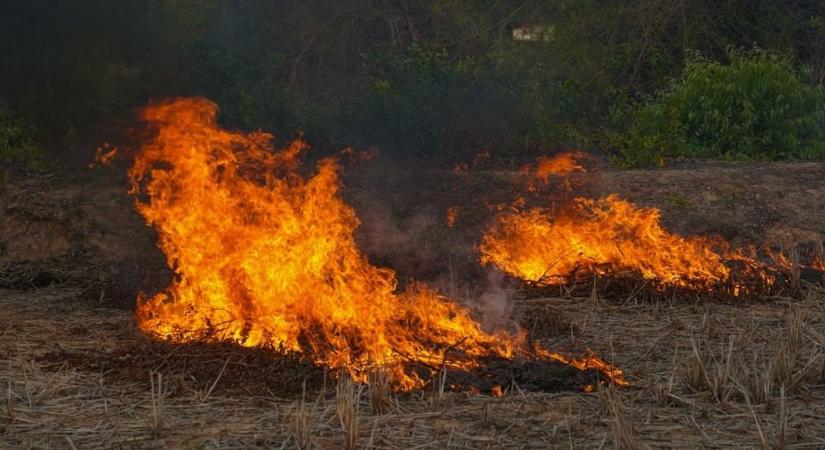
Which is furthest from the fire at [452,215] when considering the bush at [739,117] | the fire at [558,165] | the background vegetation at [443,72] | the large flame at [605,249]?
the bush at [739,117]

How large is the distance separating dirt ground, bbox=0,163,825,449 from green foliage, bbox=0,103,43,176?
500 mm

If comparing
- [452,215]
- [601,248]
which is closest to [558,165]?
[452,215]

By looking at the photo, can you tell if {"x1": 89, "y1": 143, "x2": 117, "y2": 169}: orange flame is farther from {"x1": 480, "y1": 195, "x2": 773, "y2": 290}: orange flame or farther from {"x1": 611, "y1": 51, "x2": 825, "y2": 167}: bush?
{"x1": 611, "y1": 51, "x2": 825, "y2": 167}: bush

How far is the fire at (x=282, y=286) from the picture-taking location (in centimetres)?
518

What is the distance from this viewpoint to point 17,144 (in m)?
10.3

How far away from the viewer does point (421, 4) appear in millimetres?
14578

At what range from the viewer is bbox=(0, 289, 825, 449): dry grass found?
12.9 feet

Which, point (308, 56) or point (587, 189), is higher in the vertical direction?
point (308, 56)

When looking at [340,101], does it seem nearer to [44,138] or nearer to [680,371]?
[44,138]

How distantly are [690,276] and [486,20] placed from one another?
8.60m

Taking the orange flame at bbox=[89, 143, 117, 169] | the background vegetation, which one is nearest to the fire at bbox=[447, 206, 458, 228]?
the background vegetation

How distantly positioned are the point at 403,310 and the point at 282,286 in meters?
0.75

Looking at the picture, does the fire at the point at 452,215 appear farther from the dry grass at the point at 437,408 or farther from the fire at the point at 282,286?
the dry grass at the point at 437,408

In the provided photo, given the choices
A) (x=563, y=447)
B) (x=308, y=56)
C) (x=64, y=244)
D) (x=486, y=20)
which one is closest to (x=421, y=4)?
(x=486, y=20)
